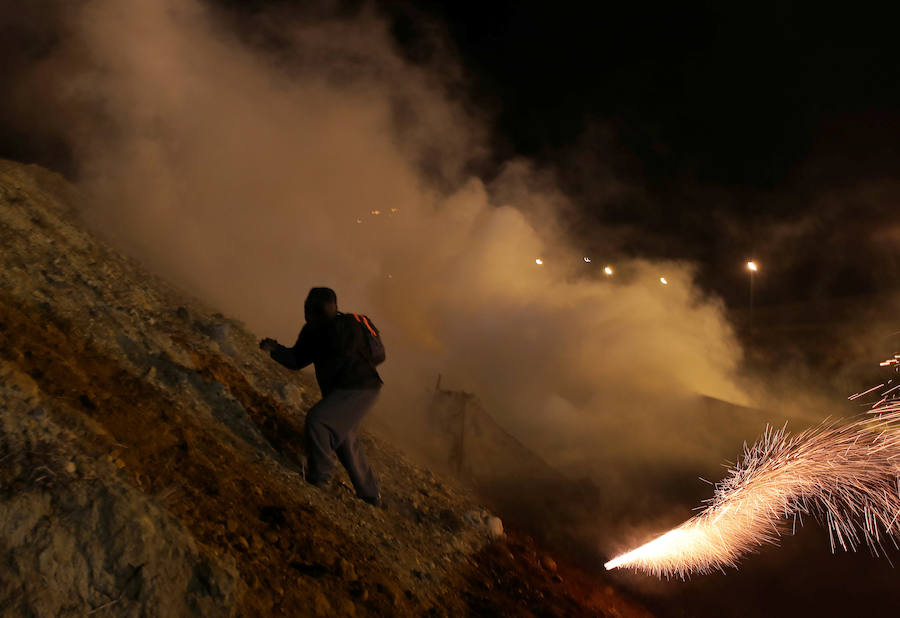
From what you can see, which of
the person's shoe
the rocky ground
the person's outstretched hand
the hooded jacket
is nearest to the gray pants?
the hooded jacket

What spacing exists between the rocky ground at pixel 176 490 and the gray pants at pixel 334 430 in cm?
18

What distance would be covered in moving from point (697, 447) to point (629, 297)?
546cm

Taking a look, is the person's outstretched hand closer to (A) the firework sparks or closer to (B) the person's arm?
(B) the person's arm

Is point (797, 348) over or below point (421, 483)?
over

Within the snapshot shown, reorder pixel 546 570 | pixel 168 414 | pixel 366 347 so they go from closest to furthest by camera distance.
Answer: pixel 168 414, pixel 366 347, pixel 546 570

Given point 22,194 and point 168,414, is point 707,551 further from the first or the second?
point 22,194

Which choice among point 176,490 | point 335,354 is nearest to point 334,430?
point 335,354

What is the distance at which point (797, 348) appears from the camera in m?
17.2

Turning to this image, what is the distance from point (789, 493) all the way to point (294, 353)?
585cm

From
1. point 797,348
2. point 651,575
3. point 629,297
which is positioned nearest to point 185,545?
point 651,575

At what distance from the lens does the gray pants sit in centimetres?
366

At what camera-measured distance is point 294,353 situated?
3814mm

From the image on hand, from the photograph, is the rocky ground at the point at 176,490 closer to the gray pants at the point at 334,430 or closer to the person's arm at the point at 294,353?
the gray pants at the point at 334,430

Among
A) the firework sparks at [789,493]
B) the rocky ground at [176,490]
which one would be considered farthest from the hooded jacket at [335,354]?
the firework sparks at [789,493]
